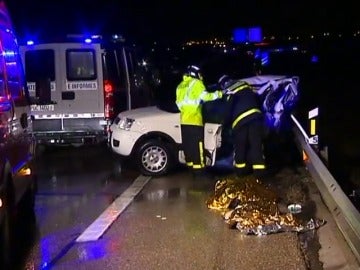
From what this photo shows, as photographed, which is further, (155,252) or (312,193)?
(312,193)

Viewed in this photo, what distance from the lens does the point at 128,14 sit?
38500 millimetres

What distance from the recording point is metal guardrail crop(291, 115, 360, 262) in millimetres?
5887

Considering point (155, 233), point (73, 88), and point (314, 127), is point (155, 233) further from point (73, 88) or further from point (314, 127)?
point (73, 88)

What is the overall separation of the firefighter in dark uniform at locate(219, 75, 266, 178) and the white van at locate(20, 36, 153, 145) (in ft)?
9.87

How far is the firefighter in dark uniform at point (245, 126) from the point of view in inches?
383

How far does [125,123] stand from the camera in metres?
11.0

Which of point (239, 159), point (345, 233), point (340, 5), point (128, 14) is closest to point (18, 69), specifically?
point (239, 159)

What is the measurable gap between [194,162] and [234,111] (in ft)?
3.63

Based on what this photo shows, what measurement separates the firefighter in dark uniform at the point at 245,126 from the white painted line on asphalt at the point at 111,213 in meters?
1.52

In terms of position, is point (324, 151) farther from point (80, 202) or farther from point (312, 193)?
point (80, 202)

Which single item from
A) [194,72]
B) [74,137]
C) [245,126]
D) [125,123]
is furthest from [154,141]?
[74,137]

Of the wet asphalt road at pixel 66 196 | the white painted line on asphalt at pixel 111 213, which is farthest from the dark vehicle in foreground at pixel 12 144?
the white painted line on asphalt at pixel 111 213

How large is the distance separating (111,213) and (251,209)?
183 centimetres

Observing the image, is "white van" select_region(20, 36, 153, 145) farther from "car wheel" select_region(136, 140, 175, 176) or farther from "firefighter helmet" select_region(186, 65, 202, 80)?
"firefighter helmet" select_region(186, 65, 202, 80)
